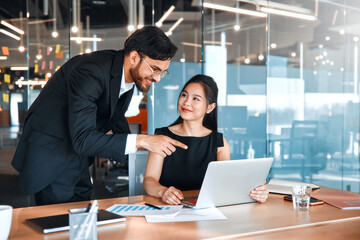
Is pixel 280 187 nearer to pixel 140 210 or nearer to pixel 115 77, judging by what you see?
pixel 140 210

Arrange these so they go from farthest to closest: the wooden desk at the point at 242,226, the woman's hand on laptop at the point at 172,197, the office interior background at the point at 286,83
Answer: the office interior background at the point at 286,83 → the woman's hand on laptop at the point at 172,197 → the wooden desk at the point at 242,226

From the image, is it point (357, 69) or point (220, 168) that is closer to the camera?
point (220, 168)

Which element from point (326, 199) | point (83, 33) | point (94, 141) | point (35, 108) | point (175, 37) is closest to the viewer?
point (94, 141)

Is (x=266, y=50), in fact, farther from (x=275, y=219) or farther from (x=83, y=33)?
(x=83, y=33)

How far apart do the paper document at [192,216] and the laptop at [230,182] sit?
43mm

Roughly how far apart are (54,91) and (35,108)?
0.46ft

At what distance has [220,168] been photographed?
1555 mm

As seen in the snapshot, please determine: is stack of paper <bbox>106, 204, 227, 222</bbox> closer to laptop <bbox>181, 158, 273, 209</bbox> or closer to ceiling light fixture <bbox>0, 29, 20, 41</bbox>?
laptop <bbox>181, 158, 273, 209</bbox>

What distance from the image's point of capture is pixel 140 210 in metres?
1.58

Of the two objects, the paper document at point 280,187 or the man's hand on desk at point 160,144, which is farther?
the paper document at point 280,187

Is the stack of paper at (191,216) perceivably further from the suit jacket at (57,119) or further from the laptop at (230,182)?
the suit jacket at (57,119)

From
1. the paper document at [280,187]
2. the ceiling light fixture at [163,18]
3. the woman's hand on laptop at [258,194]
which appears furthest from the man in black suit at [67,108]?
the ceiling light fixture at [163,18]

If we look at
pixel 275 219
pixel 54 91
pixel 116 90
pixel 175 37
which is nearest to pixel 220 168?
pixel 275 219

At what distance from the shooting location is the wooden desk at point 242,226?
1280 mm
